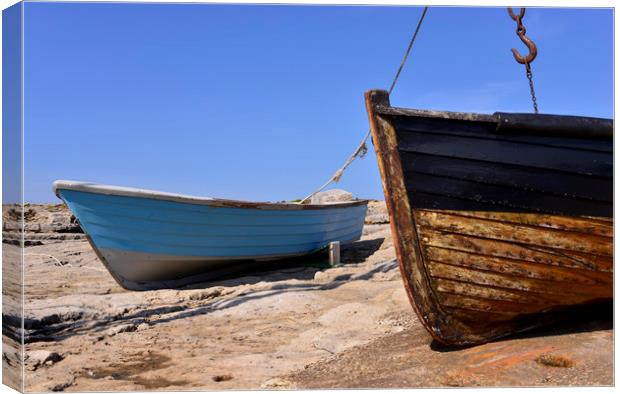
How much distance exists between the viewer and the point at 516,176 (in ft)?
9.86

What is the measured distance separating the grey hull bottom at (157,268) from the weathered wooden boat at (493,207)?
3.79 m

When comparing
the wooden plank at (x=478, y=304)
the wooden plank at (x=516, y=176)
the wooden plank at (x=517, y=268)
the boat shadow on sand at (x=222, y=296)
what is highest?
the wooden plank at (x=516, y=176)

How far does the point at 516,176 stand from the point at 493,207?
0.21 meters

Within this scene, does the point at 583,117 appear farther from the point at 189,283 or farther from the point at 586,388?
the point at 189,283

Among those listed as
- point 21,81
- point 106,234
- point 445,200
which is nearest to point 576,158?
point 445,200

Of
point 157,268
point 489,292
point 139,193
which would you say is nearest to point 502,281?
point 489,292

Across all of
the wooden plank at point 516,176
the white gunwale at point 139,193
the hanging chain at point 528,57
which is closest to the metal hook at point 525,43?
the hanging chain at point 528,57

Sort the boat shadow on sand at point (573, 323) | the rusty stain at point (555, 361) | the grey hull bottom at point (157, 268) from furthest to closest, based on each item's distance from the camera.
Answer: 1. the grey hull bottom at point (157, 268)
2. the boat shadow on sand at point (573, 323)
3. the rusty stain at point (555, 361)

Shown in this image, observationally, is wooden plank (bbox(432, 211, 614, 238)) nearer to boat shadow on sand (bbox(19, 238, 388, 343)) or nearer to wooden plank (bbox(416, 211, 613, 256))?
wooden plank (bbox(416, 211, 613, 256))

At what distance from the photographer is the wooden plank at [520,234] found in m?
3.00

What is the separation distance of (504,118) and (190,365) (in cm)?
240

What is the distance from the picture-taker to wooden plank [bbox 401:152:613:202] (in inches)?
118

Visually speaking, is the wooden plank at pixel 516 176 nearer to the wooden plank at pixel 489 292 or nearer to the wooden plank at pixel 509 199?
the wooden plank at pixel 509 199

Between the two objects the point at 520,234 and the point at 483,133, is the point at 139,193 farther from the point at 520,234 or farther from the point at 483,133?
the point at 520,234
